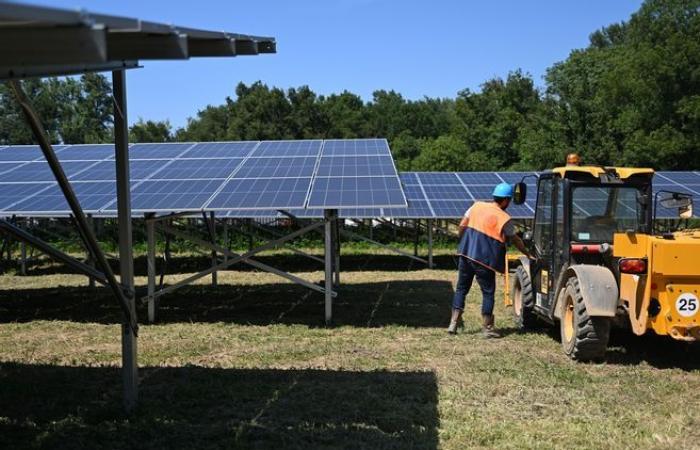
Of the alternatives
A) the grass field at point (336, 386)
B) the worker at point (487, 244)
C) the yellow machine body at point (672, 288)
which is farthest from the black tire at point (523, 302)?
the yellow machine body at point (672, 288)

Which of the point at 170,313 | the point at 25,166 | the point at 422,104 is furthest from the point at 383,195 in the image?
the point at 422,104

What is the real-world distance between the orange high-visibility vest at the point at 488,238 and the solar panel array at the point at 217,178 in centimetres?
116

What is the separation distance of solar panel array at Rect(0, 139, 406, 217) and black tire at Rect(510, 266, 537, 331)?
5.96ft

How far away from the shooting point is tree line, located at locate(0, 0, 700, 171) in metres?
32.1

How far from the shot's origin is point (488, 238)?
8156 mm

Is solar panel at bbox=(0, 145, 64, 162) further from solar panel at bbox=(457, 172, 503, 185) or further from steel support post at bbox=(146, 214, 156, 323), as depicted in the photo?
solar panel at bbox=(457, 172, 503, 185)

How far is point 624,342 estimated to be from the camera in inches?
308

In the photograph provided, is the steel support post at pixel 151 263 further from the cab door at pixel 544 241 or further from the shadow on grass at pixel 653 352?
the shadow on grass at pixel 653 352

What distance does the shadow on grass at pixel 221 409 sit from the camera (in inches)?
189

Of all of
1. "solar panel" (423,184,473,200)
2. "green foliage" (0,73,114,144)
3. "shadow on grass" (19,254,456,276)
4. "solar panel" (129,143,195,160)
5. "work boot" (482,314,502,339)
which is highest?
"green foliage" (0,73,114,144)

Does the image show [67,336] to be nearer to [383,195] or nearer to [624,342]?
[383,195]

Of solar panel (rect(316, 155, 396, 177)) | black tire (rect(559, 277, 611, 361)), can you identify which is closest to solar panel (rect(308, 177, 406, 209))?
solar panel (rect(316, 155, 396, 177))

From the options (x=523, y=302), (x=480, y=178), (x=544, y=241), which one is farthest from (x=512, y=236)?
(x=480, y=178)

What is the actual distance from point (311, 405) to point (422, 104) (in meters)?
63.4
